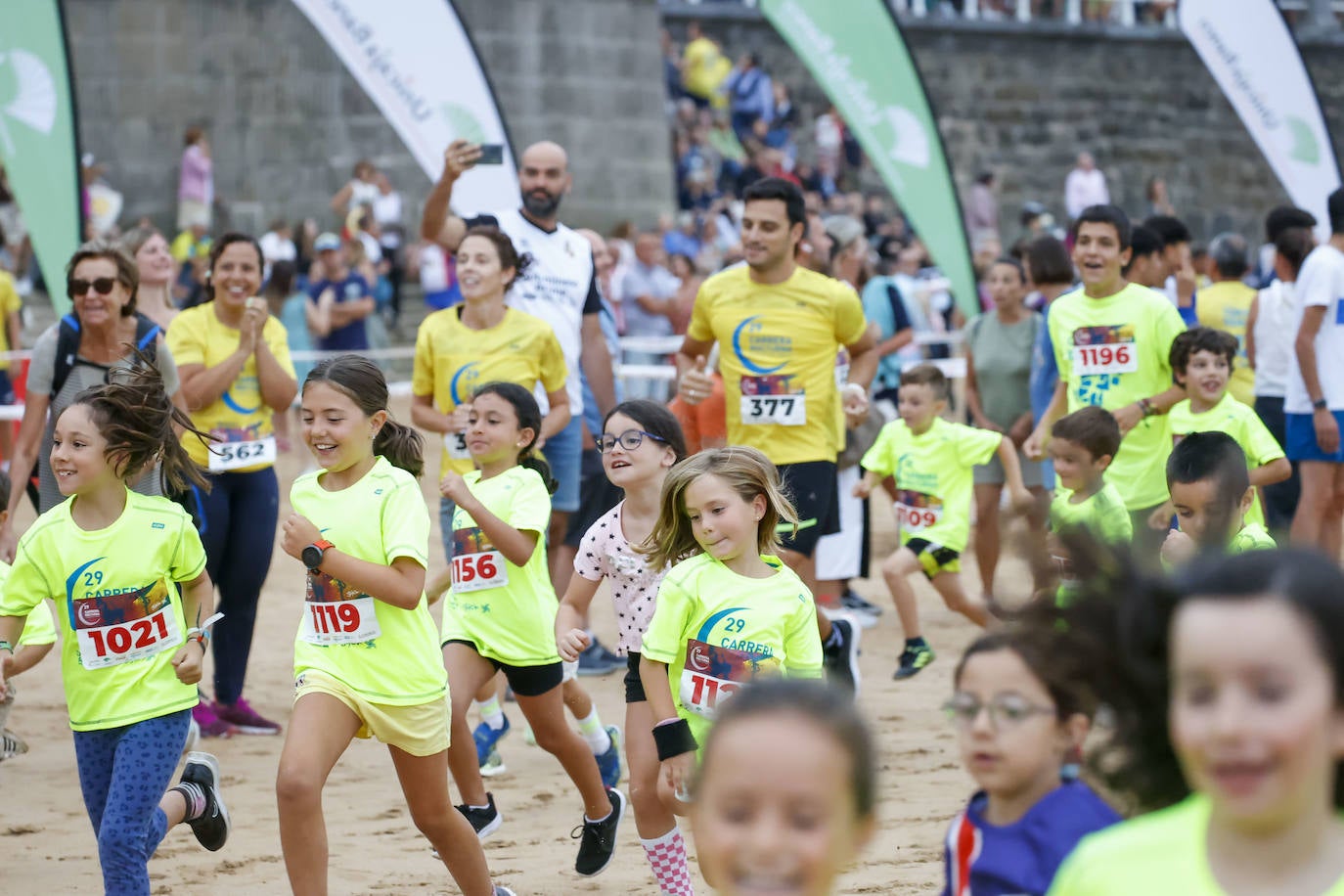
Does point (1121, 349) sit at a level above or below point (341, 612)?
above

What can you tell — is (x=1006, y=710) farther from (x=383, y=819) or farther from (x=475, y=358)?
(x=475, y=358)

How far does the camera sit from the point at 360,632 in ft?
14.5

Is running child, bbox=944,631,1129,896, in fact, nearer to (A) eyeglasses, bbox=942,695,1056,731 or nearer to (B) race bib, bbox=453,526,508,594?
(A) eyeglasses, bbox=942,695,1056,731

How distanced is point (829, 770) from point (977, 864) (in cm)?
66

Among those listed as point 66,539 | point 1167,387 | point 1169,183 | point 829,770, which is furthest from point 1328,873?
point 1169,183

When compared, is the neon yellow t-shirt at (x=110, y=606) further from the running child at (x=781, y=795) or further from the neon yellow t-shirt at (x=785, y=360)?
the neon yellow t-shirt at (x=785, y=360)

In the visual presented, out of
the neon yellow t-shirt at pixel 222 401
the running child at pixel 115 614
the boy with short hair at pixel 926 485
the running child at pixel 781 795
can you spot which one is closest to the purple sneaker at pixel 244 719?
the neon yellow t-shirt at pixel 222 401

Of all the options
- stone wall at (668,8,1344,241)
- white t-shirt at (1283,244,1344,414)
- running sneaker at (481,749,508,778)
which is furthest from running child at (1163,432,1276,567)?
stone wall at (668,8,1344,241)

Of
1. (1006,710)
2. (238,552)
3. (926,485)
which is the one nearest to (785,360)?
(926,485)

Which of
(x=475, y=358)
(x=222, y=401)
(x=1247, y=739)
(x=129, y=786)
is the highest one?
(x=475, y=358)

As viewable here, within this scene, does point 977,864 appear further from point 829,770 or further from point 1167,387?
point 1167,387

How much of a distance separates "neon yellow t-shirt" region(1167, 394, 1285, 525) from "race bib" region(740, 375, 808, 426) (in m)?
1.39

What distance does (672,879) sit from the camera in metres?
4.58

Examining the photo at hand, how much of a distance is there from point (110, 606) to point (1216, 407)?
13.5 feet
